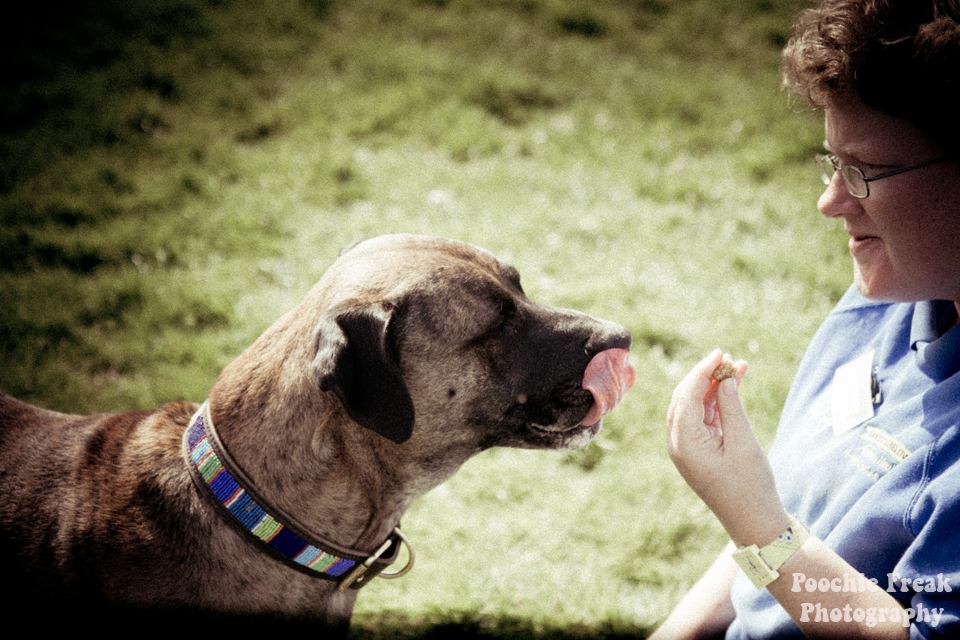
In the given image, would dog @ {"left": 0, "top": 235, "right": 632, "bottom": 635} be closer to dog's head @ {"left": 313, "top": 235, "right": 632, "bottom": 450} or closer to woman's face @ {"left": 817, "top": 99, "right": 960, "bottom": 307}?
dog's head @ {"left": 313, "top": 235, "right": 632, "bottom": 450}

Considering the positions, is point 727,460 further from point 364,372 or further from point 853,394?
point 364,372

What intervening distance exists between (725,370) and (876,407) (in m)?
0.52

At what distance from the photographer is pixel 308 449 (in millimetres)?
2232

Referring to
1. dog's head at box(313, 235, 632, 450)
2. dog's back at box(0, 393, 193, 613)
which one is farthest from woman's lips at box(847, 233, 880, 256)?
dog's back at box(0, 393, 193, 613)

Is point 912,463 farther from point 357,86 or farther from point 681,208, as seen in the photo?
point 357,86

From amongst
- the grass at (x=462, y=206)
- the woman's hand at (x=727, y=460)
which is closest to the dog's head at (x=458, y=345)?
the woman's hand at (x=727, y=460)

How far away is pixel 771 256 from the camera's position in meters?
5.35

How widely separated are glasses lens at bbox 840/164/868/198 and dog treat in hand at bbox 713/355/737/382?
65 centimetres

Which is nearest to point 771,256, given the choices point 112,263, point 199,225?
point 199,225

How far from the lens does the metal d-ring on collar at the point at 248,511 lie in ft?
7.32

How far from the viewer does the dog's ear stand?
6.81 feet

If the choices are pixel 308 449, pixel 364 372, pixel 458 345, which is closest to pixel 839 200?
pixel 458 345

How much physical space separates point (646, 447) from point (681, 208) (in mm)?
2493

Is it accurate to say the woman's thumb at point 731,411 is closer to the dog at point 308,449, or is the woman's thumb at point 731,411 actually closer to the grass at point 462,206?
the dog at point 308,449
